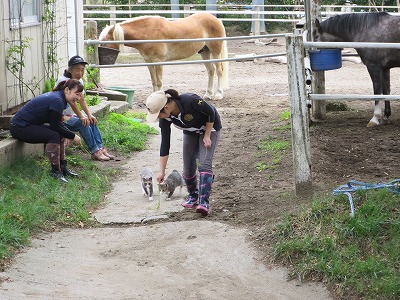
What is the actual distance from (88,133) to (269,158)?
220cm

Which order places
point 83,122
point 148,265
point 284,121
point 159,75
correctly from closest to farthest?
point 148,265, point 83,122, point 284,121, point 159,75

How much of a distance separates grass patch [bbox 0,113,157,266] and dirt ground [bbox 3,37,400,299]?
38.4 inches

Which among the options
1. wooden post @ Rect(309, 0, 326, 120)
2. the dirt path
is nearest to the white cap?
the dirt path

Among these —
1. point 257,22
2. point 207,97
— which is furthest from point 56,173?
point 257,22

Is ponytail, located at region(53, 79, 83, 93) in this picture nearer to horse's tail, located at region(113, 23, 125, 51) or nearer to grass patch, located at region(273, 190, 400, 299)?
grass patch, located at region(273, 190, 400, 299)

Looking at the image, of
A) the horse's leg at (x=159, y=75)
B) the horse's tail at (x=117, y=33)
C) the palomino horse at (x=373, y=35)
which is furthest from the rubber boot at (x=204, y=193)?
the horse's tail at (x=117, y=33)

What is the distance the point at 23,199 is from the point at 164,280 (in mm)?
2221

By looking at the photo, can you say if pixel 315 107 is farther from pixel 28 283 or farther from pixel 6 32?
pixel 28 283

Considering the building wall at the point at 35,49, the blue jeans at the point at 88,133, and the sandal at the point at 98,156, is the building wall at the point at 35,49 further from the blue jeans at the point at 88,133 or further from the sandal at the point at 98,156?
the sandal at the point at 98,156

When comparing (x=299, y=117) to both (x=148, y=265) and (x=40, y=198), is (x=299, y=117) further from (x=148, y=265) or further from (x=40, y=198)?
(x=40, y=198)

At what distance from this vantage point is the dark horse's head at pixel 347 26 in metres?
10.5

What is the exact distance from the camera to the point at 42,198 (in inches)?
284

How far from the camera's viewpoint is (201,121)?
6.72m

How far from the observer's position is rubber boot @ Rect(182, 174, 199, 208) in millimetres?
7160
